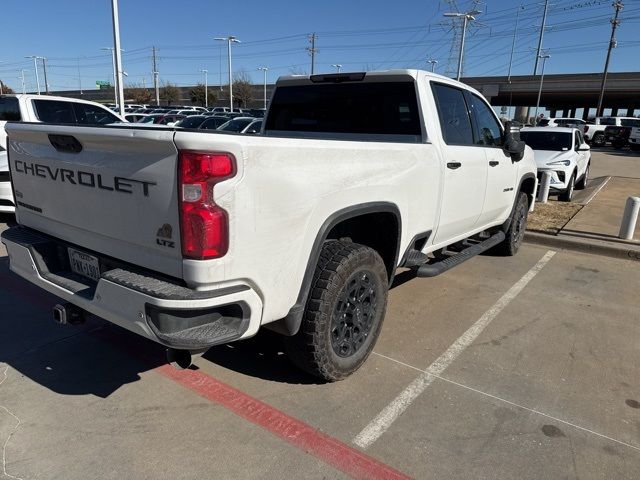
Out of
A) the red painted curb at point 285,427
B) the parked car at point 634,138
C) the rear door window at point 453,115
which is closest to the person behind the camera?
the red painted curb at point 285,427

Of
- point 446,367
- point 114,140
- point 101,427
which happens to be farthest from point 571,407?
point 114,140

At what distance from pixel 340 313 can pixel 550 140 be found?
10.7 meters

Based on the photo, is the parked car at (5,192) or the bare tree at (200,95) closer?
the parked car at (5,192)

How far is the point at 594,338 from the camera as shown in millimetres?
4184

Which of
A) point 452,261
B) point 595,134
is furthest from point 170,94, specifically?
point 452,261

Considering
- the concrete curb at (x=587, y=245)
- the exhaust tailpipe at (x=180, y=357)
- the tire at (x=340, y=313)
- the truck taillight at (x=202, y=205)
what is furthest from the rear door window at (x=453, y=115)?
the concrete curb at (x=587, y=245)

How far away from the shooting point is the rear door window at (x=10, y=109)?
826 centimetres

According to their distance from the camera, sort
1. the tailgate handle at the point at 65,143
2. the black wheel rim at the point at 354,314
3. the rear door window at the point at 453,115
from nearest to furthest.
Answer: the tailgate handle at the point at 65,143 < the black wheel rim at the point at 354,314 < the rear door window at the point at 453,115

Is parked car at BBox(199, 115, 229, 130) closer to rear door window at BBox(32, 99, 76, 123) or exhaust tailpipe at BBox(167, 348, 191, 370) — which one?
rear door window at BBox(32, 99, 76, 123)

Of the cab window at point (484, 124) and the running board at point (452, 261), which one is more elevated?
the cab window at point (484, 124)

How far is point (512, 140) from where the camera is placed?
203 inches

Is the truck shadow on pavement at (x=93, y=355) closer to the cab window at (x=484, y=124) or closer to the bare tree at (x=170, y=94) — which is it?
the cab window at (x=484, y=124)

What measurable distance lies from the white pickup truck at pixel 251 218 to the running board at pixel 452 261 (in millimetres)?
26

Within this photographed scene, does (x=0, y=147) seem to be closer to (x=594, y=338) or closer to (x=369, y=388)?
(x=369, y=388)
